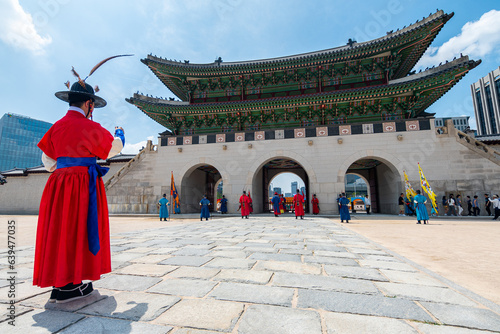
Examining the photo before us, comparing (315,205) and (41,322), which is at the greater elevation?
(315,205)

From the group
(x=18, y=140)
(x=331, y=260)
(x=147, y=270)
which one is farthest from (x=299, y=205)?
(x=18, y=140)

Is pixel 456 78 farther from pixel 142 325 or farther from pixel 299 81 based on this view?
pixel 142 325

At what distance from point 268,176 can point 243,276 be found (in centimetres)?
1779

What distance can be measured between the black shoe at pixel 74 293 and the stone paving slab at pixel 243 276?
106 centimetres

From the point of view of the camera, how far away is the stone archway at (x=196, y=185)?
15.3 m

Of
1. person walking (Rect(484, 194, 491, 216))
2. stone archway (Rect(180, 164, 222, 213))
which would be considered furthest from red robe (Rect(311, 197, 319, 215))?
person walking (Rect(484, 194, 491, 216))

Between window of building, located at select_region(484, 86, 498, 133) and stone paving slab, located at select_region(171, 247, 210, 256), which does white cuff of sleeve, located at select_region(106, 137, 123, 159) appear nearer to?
stone paving slab, located at select_region(171, 247, 210, 256)

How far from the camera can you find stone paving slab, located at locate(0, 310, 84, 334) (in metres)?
1.31

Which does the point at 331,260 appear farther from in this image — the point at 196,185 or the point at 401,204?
the point at 196,185

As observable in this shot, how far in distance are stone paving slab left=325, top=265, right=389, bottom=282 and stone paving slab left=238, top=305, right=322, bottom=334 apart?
3.43ft

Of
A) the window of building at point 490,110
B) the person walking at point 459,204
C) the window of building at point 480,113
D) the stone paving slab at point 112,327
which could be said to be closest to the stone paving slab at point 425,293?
the stone paving slab at point 112,327

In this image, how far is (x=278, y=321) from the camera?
1413 mm

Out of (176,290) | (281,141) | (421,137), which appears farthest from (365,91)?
(176,290)

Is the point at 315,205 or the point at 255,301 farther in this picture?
→ the point at 315,205
